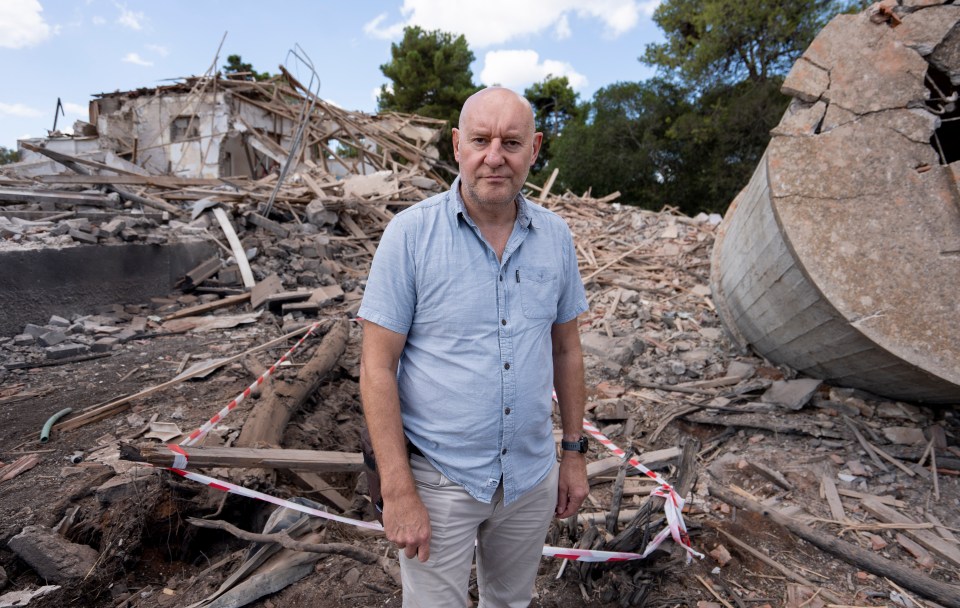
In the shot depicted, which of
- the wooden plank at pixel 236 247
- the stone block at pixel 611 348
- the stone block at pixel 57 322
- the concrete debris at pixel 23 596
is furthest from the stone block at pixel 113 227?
the stone block at pixel 611 348

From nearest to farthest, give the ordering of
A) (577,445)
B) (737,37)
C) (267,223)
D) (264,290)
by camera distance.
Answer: (577,445) → (264,290) → (267,223) → (737,37)

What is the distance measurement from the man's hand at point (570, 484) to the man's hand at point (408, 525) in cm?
59

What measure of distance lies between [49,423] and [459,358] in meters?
3.85

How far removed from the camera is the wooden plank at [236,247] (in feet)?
25.6

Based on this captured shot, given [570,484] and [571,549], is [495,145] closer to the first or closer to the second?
[570,484]

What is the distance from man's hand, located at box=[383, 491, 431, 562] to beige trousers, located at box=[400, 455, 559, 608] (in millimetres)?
77

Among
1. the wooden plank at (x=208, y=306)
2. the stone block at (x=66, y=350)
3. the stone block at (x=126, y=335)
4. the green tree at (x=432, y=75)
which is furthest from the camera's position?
the green tree at (x=432, y=75)

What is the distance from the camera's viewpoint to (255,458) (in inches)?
112

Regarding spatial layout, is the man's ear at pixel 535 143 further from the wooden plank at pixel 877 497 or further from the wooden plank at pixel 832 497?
the wooden plank at pixel 877 497

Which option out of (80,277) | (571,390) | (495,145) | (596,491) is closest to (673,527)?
(596,491)

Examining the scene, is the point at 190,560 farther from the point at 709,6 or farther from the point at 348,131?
the point at 709,6

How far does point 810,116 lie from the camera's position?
3553mm

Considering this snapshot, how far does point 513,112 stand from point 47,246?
22.2ft

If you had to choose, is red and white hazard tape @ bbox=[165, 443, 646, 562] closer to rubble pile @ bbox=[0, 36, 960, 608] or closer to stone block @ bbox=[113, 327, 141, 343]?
rubble pile @ bbox=[0, 36, 960, 608]
